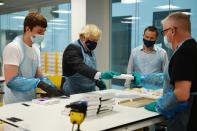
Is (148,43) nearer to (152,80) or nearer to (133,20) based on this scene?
(152,80)

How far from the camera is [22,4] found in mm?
6133

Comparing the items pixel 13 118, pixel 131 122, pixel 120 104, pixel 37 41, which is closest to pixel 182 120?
pixel 131 122

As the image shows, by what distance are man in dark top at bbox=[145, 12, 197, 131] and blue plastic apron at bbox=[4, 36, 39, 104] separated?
3.46ft

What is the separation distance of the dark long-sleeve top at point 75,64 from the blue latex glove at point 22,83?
46cm

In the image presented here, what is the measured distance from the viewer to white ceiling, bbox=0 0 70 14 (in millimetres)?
5387

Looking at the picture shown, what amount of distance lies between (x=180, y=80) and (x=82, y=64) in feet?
3.42

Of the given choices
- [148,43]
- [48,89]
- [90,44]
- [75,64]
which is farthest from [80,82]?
[148,43]

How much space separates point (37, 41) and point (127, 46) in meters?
2.26

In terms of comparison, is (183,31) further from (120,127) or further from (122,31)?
(122,31)

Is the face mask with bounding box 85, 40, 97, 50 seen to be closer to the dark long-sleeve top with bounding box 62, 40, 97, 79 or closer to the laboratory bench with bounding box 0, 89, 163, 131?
the dark long-sleeve top with bounding box 62, 40, 97, 79

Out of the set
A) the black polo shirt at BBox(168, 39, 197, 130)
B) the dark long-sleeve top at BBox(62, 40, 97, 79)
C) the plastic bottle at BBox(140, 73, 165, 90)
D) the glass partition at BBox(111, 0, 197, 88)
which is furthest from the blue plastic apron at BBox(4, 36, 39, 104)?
the glass partition at BBox(111, 0, 197, 88)

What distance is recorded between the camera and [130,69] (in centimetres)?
324

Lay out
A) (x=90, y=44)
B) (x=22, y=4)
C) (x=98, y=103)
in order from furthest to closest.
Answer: (x=22, y=4), (x=90, y=44), (x=98, y=103)

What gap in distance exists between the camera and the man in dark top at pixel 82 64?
2510mm
